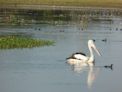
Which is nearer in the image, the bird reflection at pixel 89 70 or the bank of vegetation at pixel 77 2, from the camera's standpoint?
the bird reflection at pixel 89 70

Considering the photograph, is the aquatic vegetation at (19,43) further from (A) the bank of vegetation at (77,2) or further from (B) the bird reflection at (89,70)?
(A) the bank of vegetation at (77,2)

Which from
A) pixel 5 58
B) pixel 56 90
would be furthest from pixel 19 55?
pixel 56 90

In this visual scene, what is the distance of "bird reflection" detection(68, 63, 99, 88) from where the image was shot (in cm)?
1957

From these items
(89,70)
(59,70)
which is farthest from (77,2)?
(59,70)

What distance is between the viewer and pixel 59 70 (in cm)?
2147

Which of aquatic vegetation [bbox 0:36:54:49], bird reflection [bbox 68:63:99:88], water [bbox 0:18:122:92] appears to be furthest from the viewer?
aquatic vegetation [bbox 0:36:54:49]

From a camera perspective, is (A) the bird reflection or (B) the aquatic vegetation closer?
(A) the bird reflection

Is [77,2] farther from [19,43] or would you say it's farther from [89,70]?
[89,70]

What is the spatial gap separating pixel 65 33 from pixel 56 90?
61.6ft

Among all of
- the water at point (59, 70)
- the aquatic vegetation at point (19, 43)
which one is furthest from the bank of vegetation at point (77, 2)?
the aquatic vegetation at point (19, 43)

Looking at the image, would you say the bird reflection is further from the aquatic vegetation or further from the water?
the aquatic vegetation

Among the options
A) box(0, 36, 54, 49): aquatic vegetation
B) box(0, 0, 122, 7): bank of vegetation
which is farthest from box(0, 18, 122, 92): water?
box(0, 0, 122, 7): bank of vegetation

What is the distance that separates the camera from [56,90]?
17562 millimetres

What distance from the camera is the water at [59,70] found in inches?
716
